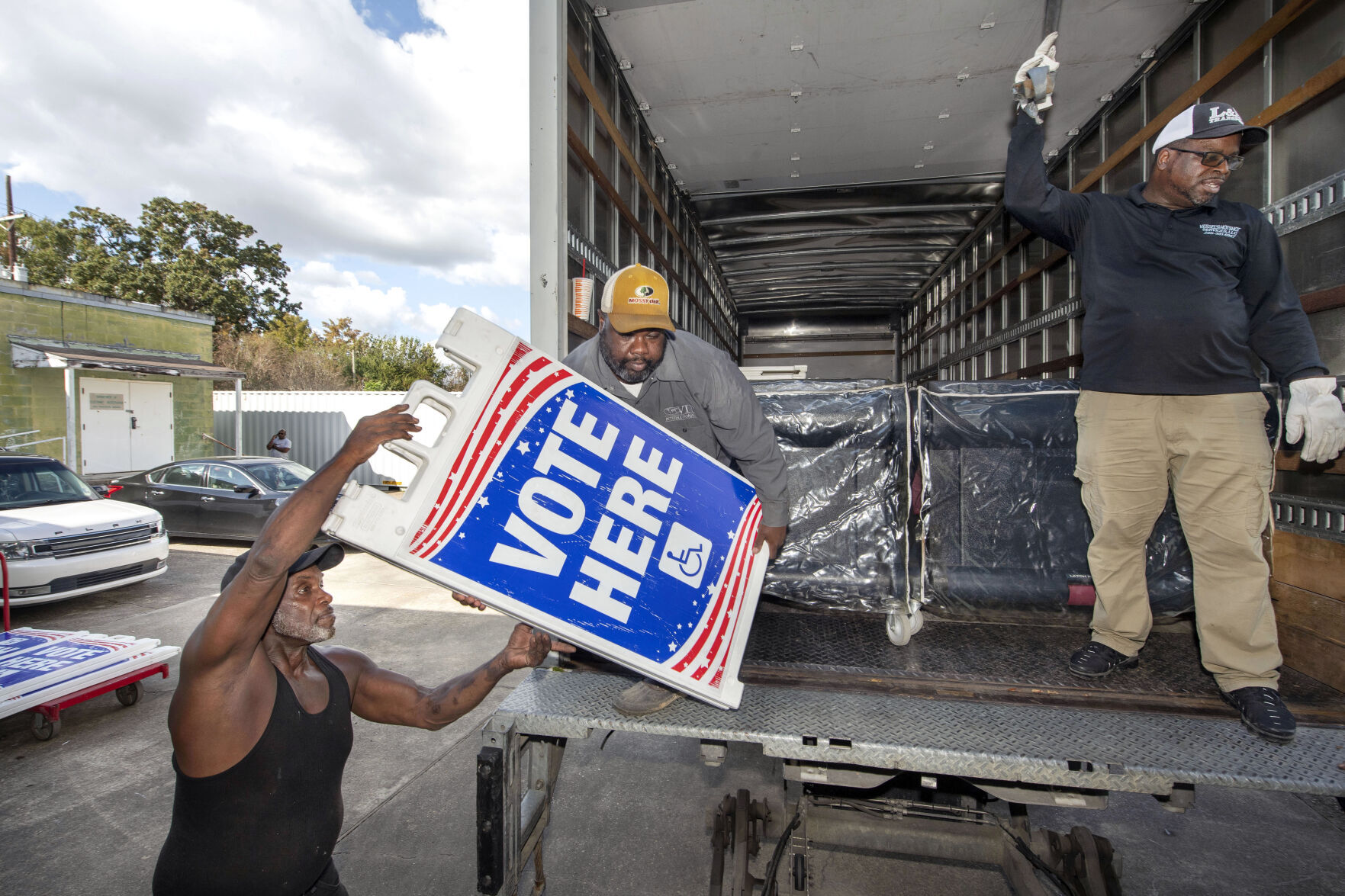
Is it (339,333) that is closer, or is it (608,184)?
(608,184)

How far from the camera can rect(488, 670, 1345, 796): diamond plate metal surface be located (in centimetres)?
163

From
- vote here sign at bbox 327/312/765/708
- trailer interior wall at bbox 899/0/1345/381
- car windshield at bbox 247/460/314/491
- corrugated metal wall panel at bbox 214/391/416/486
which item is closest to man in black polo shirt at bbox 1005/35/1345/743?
trailer interior wall at bbox 899/0/1345/381

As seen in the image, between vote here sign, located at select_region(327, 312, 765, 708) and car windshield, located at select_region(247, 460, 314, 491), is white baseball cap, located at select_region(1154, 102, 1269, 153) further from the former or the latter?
car windshield, located at select_region(247, 460, 314, 491)

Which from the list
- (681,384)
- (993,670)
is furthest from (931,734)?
(681,384)

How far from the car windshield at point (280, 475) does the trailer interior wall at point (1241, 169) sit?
29.4 feet

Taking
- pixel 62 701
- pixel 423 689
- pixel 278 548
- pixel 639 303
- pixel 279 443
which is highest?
pixel 639 303

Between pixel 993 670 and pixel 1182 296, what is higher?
pixel 1182 296

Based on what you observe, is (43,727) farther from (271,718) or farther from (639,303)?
(639,303)

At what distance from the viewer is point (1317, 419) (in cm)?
200

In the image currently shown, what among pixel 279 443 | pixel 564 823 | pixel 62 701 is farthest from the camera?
→ pixel 279 443

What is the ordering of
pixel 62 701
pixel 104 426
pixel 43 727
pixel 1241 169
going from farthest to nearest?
pixel 104 426, pixel 43 727, pixel 62 701, pixel 1241 169

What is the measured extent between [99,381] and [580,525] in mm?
17119

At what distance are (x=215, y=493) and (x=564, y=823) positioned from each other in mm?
8410

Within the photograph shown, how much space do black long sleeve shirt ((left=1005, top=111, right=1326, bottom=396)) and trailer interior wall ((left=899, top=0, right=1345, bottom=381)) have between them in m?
0.37
